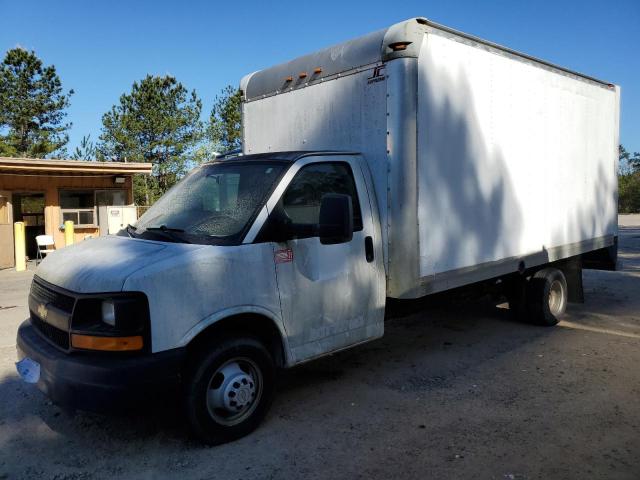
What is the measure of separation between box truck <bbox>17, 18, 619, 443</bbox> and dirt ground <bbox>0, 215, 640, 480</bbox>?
0.43 metres

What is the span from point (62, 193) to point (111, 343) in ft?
53.9


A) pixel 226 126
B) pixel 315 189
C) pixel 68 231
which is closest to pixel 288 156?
pixel 315 189

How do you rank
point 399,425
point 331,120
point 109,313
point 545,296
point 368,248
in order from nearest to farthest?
1. point 109,313
2. point 399,425
3. point 368,248
4. point 331,120
5. point 545,296

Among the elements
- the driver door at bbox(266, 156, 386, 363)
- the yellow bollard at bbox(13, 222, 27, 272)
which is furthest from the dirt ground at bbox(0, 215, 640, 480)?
the yellow bollard at bbox(13, 222, 27, 272)

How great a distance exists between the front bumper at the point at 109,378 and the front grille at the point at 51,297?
0.31 meters

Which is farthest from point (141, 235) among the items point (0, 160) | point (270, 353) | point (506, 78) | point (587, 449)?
point (0, 160)

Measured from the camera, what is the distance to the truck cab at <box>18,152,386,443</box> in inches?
125

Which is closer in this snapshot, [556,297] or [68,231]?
[556,297]

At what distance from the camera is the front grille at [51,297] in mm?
3366

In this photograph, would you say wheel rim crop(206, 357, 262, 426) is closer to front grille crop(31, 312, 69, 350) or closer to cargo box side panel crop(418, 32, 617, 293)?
front grille crop(31, 312, 69, 350)

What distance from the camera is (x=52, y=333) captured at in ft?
11.6

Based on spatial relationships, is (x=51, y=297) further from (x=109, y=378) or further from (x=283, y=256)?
(x=283, y=256)

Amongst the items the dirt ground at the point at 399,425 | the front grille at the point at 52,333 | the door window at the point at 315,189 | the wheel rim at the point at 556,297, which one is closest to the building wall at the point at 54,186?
the dirt ground at the point at 399,425

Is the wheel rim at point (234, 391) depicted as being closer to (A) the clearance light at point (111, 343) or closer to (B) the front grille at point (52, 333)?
(A) the clearance light at point (111, 343)
